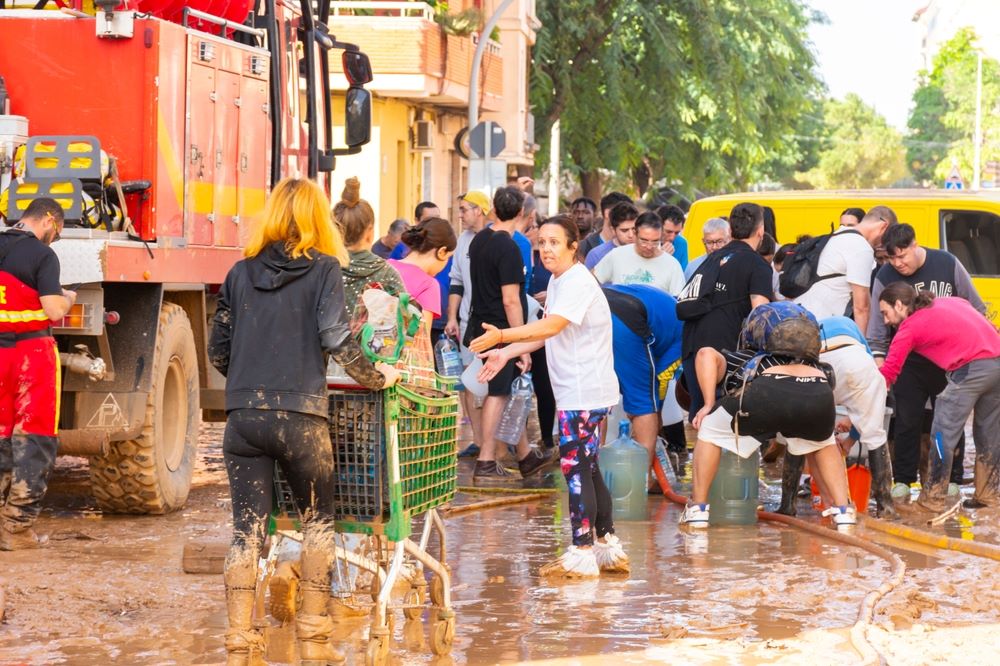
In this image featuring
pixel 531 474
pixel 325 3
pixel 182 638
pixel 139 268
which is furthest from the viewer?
pixel 325 3

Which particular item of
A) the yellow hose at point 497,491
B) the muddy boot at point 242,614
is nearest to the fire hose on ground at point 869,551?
the yellow hose at point 497,491

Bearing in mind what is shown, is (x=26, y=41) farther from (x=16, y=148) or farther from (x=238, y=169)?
(x=238, y=169)

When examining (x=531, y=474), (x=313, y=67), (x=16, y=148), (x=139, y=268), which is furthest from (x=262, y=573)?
(x=313, y=67)

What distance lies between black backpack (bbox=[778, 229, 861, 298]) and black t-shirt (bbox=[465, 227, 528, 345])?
1.86 m

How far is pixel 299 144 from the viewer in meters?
12.4

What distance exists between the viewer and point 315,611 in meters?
6.36

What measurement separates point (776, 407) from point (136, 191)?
144 inches

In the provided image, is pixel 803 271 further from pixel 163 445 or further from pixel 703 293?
pixel 163 445

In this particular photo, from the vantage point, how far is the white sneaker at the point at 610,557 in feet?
28.1

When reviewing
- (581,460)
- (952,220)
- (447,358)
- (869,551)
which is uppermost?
(952,220)

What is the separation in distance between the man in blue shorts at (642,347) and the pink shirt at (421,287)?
95.7 inches

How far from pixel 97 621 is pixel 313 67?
6334mm

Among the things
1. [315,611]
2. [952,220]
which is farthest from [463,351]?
[315,611]

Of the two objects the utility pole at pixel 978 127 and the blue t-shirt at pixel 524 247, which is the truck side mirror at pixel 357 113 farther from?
the utility pole at pixel 978 127
